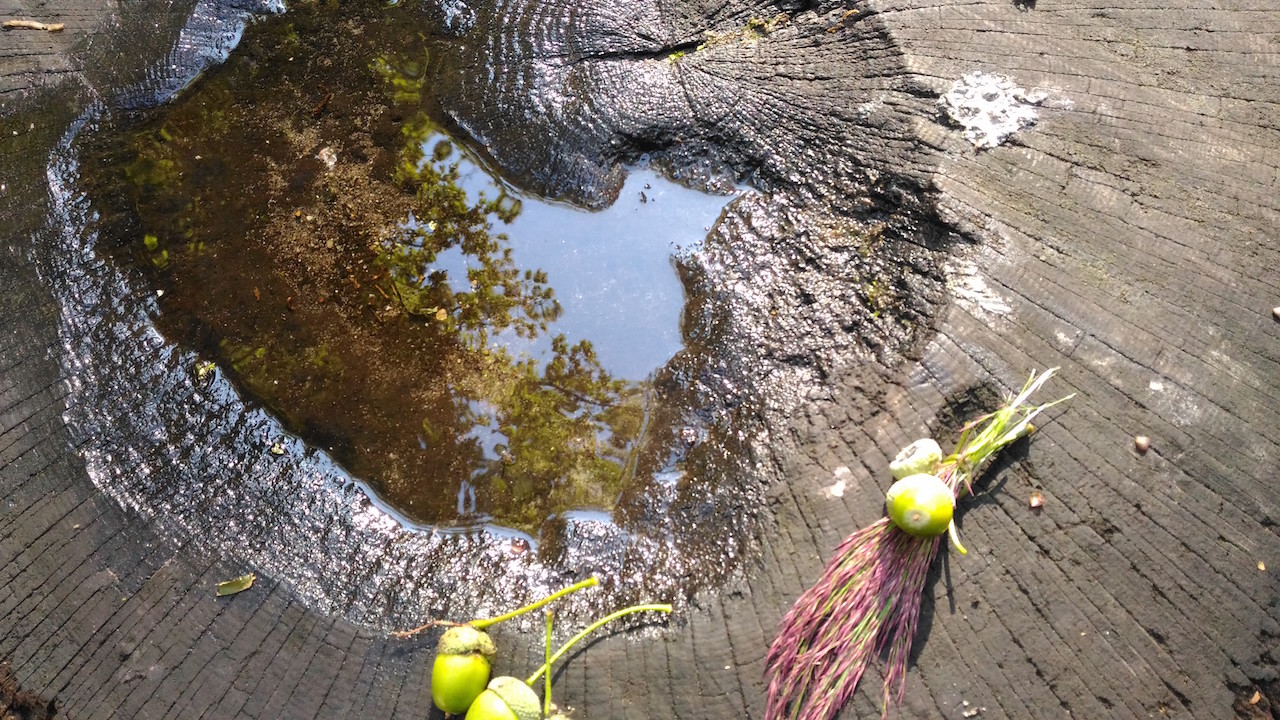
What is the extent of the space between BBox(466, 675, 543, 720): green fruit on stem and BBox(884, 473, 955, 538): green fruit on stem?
89 centimetres

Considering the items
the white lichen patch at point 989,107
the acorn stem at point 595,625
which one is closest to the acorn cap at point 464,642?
the acorn stem at point 595,625

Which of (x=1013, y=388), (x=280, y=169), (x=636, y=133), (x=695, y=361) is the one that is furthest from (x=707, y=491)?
(x=280, y=169)

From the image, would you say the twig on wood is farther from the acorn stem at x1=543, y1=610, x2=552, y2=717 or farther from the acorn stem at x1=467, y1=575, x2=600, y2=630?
the acorn stem at x1=543, y1=610, x2=552, y2=717

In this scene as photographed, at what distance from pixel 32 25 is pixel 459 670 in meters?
2.36

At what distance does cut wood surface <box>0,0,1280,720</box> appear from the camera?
61.4 inches

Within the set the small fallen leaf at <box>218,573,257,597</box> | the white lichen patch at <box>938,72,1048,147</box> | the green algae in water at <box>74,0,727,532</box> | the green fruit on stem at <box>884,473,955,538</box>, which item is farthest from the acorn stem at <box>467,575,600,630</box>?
the white lichen patch at <box>938,72,1048,147</box>

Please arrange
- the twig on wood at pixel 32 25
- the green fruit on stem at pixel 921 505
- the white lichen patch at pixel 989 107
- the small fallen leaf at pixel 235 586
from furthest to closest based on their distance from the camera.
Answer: the twig on wood at pixel 32 25
the white lichen patch at pixel 989 107
the small fallen leaf at pixel 235 586
the green fruit on stem at pixel 921 505

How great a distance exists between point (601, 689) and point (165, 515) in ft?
3.69

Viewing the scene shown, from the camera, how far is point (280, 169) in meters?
2.48

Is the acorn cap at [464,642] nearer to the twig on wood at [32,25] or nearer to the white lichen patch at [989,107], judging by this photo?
the white lichen patch at [989,107]

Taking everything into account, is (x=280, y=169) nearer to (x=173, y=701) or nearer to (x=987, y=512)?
(x=173, y=701)

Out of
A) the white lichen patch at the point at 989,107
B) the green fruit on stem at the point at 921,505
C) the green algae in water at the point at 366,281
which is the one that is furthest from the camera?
the green algae in water at the point at 366,281

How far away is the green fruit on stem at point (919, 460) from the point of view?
162 centimetres

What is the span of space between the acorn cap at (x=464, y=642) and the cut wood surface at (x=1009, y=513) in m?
0.09
